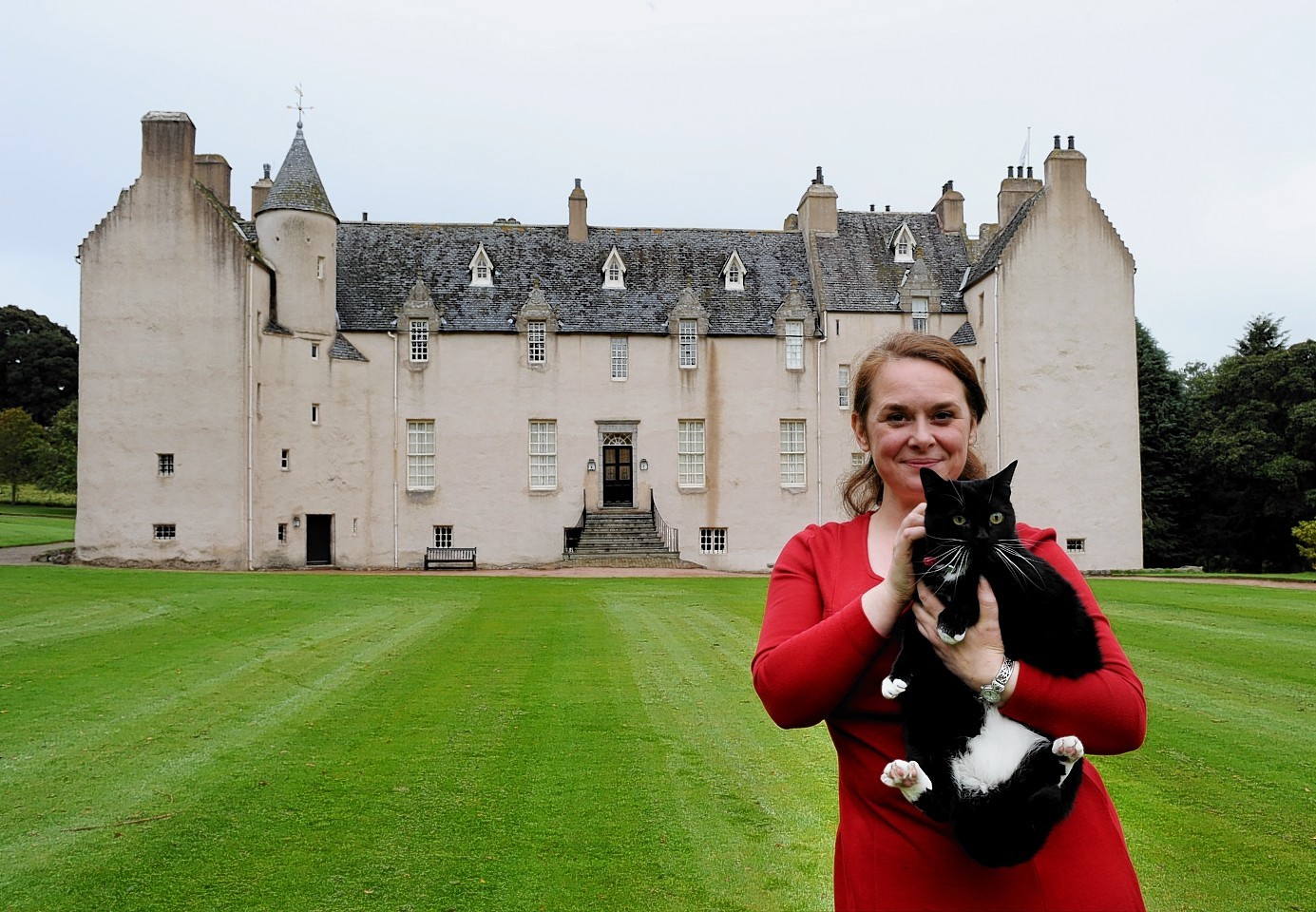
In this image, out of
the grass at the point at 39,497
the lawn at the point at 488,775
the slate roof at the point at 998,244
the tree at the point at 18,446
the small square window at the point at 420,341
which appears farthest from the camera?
the grass at the point at 39,497

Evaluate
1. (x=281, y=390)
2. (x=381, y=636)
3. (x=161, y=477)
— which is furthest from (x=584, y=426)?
(x=381, y=636)

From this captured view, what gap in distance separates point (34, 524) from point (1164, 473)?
55.0m

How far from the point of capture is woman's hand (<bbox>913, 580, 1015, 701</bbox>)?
2.37 m

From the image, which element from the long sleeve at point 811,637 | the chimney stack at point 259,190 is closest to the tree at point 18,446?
the chimney stack at point 259,190

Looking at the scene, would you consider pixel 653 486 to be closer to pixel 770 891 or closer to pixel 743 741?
pixel 743 741

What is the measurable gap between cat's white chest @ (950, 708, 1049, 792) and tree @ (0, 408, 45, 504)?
218ft

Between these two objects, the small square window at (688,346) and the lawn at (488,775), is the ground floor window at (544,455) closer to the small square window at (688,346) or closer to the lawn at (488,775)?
the small square window at (688,346)

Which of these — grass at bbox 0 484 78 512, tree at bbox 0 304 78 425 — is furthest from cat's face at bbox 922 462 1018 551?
tree at bbox 0 304 78 425

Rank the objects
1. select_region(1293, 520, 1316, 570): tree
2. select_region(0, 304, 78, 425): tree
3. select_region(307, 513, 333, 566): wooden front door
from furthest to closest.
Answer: select_region(0, 304, 78, 425): tree
select_region(307, 513, 333, 566): wooden front door
select_region(1293, 520, 1316, 570): tree

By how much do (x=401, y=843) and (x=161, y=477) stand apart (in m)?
31.6

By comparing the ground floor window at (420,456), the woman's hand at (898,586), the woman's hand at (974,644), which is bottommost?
the woman's hand at (974,644)

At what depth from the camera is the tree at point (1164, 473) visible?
49375 mm

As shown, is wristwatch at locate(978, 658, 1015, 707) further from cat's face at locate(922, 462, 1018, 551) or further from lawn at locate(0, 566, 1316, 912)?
lawn at locate(0, 566, 1316, 912)

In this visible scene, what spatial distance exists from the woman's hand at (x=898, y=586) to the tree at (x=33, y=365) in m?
82.3
